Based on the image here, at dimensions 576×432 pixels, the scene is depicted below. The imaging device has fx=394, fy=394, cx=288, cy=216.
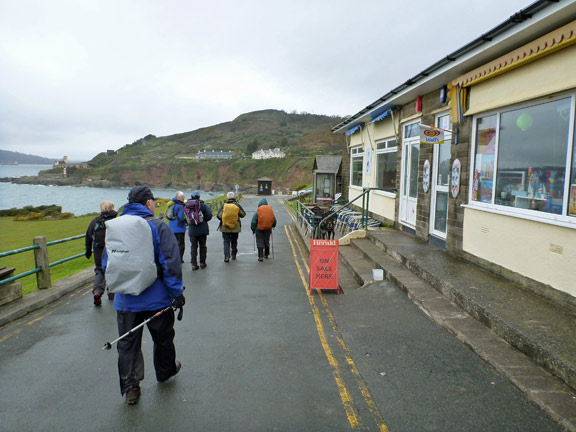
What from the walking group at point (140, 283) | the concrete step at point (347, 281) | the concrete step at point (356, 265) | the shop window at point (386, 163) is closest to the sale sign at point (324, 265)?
the concrete step at point (347, 281)

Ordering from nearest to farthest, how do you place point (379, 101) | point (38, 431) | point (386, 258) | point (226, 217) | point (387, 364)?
point (38, 431)
point (387, 364)
point (386, 258)
point (226, 217)
point (379, 101)

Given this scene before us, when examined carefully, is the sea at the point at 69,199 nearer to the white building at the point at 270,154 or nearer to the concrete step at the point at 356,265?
the white building at the point at 270,154

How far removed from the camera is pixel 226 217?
33.0ft

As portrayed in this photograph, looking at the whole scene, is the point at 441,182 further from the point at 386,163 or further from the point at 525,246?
the point at 386,163

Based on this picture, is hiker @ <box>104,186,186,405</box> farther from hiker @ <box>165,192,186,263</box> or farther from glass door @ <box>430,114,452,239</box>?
glass door @ <box>430,114,452,239</box>

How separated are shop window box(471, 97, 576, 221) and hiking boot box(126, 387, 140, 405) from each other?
556 centimetres

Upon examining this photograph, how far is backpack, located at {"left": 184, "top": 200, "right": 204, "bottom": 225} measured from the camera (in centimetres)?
923

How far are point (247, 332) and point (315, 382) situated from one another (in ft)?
5.41

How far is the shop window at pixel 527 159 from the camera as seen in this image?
535 centimetres

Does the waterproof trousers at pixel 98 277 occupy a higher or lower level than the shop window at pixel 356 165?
lower

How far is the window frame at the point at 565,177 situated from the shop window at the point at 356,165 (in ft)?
31.5

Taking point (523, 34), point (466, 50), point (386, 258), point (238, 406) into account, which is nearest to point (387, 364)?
point (238, 406)

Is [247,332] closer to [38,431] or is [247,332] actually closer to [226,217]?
[38,431]

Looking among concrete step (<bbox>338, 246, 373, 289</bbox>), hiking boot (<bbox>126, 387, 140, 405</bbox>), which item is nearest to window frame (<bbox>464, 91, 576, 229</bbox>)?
concrete step (<bbox>338, 246, 373, 289</bbox>)
